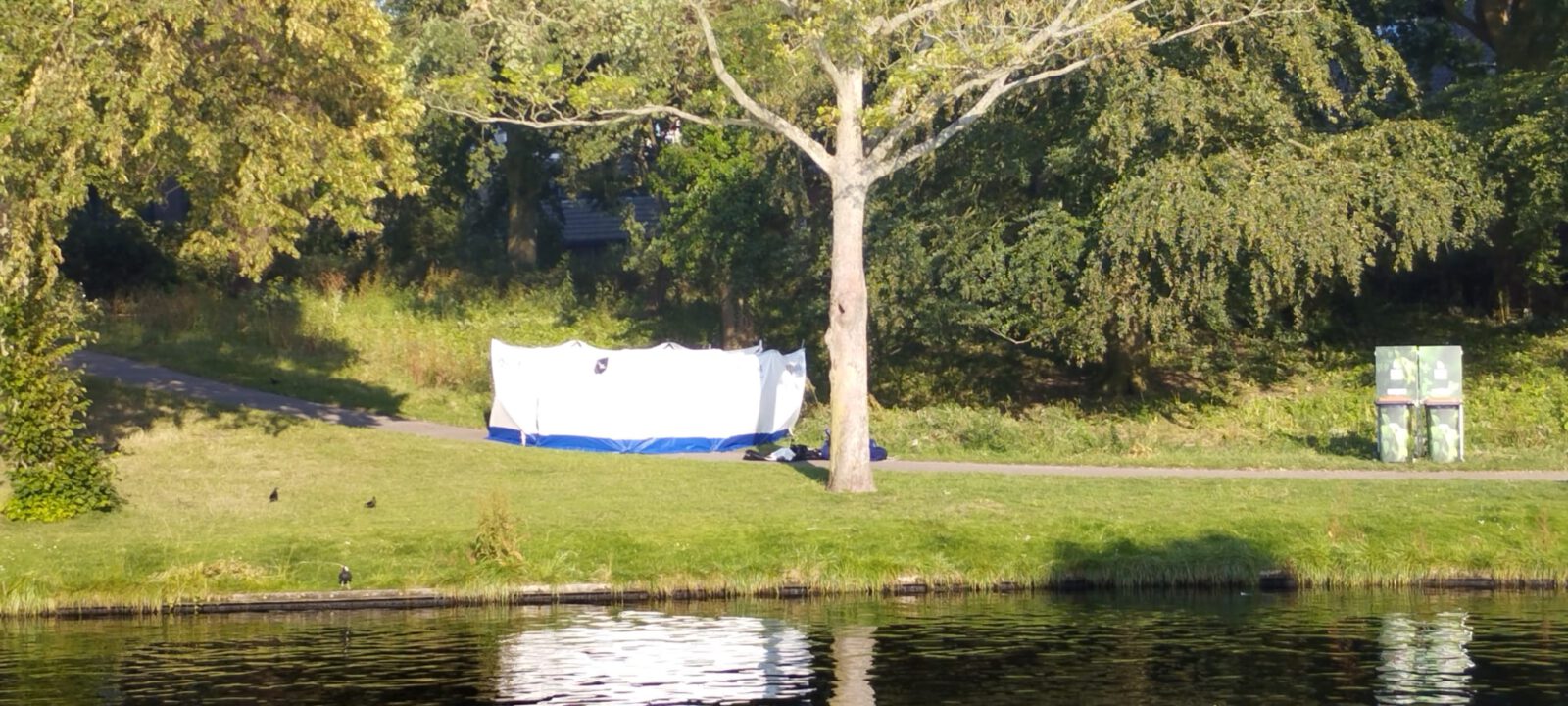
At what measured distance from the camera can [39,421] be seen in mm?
23438

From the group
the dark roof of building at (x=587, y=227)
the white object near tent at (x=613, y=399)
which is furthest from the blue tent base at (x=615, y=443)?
the dark roof of building at (x=587, y=227)

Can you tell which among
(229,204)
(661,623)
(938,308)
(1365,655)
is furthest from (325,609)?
(938,308)

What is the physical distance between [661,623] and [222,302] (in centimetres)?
2706

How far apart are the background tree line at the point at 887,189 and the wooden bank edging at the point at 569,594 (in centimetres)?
488

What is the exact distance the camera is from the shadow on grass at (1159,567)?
20.5 meters

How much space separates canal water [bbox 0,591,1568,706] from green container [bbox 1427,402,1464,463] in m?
8.91

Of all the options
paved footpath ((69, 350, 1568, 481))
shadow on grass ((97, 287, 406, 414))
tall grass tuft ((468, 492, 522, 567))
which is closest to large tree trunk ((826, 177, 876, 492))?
paved footpath ((69, 350, 1568, 481))

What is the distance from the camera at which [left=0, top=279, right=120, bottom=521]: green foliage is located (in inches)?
920

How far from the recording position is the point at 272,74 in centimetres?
2506

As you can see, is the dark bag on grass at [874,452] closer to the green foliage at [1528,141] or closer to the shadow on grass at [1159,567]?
the shadow on grass at [1159,567]

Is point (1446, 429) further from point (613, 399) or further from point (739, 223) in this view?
point (739, 223)

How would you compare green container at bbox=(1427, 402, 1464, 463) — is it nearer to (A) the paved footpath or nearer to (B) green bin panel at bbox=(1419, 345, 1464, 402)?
(B) green bin panel at bbox=(1419, 345, 1464, 402)

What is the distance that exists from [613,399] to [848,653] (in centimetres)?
1524

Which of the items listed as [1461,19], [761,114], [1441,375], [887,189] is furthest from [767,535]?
[1461,19]
